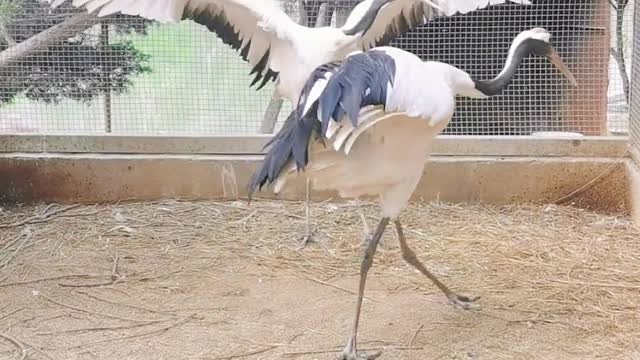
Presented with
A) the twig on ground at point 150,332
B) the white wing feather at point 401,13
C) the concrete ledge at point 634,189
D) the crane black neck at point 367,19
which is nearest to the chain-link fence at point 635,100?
the concrete ledge at point 634,189

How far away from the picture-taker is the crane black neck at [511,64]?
3035mm

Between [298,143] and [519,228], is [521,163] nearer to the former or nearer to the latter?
[519,228]

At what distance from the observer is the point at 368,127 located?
2.57 metres

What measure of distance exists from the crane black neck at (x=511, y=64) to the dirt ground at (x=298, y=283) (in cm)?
79

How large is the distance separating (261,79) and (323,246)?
2.95 feet

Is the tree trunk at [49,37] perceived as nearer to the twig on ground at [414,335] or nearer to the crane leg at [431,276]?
the crane leg at [431,276]

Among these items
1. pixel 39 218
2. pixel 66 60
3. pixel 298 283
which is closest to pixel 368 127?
pixel 298 283

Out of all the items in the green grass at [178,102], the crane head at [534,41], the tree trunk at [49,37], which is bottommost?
the green grass at [178,102]

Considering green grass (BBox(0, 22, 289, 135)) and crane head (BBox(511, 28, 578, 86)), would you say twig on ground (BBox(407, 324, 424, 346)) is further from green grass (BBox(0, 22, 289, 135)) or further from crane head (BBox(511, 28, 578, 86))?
green grass (BBox(0, 22, 289, 135))

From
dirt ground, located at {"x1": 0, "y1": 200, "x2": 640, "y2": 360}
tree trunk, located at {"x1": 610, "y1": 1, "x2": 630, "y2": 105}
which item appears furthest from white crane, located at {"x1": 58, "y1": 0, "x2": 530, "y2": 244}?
tree trunk, located at {"x1": 610, "y1": 1, "x2": 630, "y2": 105}

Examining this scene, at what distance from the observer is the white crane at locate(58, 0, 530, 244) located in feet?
11.9

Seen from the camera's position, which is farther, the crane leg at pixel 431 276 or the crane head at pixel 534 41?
the crane head at pixel 534 41

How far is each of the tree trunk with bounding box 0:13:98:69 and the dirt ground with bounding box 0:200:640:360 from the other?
801 mm

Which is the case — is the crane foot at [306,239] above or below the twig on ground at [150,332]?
above
